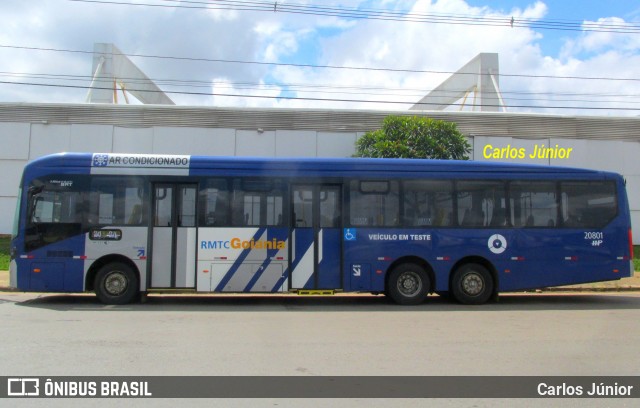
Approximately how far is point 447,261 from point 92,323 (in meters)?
7.23

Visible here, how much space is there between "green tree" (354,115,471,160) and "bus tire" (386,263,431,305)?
10.1m

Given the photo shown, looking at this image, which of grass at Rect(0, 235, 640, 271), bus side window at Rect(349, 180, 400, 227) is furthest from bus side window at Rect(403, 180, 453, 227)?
grass at Rect(0, 235, 640, 271)

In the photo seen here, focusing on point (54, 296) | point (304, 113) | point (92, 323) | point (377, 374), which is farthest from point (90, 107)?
point (377, 374)

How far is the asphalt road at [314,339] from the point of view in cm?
596

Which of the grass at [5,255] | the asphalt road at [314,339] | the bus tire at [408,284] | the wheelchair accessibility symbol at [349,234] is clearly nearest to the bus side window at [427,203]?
the bus tire at [408,284]

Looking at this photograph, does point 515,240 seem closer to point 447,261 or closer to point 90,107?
point 447,261

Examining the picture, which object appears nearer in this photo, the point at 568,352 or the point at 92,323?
the point at 568,352

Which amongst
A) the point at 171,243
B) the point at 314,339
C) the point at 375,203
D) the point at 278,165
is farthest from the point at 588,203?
the point at 171,243

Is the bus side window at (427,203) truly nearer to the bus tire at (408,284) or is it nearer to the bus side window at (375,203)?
the bus side window at (375,203)

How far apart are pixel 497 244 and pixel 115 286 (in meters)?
8.40

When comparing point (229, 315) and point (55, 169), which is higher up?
point (55, 169)

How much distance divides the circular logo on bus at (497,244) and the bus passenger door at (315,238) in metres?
3.38

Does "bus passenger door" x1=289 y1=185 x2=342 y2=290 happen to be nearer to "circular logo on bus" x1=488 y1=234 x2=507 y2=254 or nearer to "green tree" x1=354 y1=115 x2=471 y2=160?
"circular logo on bus" x1=488 y1=234 x2=507 y2=254

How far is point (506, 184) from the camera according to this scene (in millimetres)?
11562
